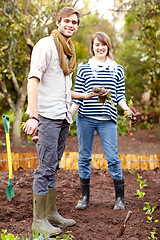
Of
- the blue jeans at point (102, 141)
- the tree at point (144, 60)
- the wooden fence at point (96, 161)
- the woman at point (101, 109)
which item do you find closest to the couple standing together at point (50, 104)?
the woman at point (101, 109)

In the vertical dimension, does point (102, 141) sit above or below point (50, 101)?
below

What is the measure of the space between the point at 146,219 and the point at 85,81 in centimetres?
137

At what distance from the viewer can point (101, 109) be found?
9.57ft

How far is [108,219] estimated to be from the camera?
8.87 feet

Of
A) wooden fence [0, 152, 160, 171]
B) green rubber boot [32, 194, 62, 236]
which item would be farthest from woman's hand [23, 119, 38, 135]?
wooden fence [0, 152, 160, 171]

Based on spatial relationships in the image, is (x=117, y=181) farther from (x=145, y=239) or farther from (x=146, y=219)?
(x=145, y=239)

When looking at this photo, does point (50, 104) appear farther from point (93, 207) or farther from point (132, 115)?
point (93, 207)

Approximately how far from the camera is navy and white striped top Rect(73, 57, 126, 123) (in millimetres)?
2918

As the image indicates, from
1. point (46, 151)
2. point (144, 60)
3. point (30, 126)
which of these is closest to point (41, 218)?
point (46, 151)

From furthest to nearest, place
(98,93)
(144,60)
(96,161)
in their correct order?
(144,60), (96,161), (98,93)

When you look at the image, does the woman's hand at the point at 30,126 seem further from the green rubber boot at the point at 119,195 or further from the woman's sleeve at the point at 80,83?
the green rubber boot at the point at 119,195

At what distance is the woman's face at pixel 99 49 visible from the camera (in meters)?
2.90

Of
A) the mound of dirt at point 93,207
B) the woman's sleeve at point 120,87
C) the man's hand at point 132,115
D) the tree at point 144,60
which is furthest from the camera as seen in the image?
the tree at point 144,60

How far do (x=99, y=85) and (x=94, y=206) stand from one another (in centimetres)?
119
